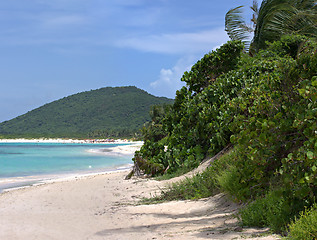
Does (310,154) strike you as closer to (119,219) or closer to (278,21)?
(119,219)

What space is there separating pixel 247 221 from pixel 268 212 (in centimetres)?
36

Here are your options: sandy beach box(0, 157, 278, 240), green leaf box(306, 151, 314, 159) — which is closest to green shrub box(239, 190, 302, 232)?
sandy beach box(0, 157, 278, 240)

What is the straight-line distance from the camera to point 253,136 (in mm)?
4625

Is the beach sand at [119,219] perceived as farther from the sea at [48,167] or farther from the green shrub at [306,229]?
the sea at [48,167]

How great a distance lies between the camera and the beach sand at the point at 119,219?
4839mm

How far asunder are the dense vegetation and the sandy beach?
1.43ft

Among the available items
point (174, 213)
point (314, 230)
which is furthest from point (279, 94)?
point (174, 213)

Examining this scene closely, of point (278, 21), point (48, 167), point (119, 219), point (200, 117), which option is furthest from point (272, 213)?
point (48, 167)

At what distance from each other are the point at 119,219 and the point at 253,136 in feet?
10.9

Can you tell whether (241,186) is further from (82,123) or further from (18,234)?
(82,123)

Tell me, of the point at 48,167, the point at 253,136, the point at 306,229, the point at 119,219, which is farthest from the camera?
the point at 48,167

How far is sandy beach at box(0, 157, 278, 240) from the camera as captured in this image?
4828mm

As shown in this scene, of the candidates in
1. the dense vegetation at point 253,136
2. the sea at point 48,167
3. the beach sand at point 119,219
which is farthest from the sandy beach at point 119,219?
the sea at point 48,167

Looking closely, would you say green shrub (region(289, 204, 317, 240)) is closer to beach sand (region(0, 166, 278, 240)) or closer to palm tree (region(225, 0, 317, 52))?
beach sand (region(0, 166, 278, 240))
